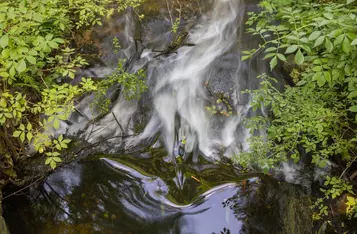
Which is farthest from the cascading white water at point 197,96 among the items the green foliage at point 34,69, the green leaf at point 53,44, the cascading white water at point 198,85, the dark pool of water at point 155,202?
the green leaf at point 53,44

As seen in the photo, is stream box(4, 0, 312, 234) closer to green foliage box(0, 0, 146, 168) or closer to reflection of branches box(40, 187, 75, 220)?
reflection of branches box(40, 187, 75, 220)

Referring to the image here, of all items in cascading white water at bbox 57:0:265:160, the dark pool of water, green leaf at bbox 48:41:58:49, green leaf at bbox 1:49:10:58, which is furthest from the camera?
cascading white water at bbox 57:0:265:160

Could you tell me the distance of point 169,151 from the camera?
15.4ft

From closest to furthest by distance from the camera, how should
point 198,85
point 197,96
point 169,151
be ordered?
point 169,151 < point 197,96 < point 198,85

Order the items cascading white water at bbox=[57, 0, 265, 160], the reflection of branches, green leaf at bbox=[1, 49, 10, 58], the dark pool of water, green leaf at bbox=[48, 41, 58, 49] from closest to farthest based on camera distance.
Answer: green leaf at bbox=[1, 49, 10, 58] → green leaf at bbox=[48, 41, 58, 49] → the dark pool of water → the reflection of branches → cascading white water at bbox=[57, 0, 265, 160]

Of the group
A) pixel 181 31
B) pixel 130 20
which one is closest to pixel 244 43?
pixel 181 31

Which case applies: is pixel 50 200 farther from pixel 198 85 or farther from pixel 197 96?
pixel 198 85

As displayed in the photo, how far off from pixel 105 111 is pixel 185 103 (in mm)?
1315

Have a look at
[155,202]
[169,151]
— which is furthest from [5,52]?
[169,151]

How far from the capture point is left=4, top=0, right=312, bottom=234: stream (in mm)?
3838

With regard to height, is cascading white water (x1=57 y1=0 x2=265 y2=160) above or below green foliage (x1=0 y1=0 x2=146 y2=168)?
below

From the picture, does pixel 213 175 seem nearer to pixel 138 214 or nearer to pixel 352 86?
pixel 138 214

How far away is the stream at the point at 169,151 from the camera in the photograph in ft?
12.6

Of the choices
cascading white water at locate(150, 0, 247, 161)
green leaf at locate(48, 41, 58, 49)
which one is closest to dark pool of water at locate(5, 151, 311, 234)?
cascading white water at locate(150, 0, 247, 161)
